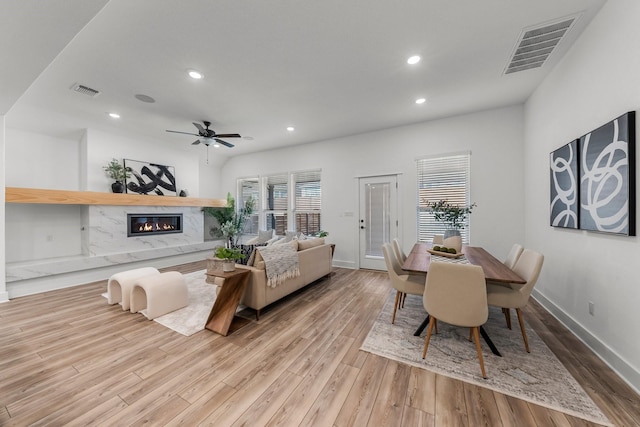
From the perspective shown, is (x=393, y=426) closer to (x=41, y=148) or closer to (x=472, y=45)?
(x=472, y=45)

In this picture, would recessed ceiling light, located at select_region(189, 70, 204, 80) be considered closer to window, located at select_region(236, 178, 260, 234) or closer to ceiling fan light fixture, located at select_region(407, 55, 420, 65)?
ceiling fan light fixture, located at select_region(407, 55, 420, 65)

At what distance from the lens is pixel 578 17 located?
2.13 m

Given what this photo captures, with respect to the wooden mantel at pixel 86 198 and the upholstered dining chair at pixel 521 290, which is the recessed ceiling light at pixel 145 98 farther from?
the upholstered dining chair at pixel 521 290

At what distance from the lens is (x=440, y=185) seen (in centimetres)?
452

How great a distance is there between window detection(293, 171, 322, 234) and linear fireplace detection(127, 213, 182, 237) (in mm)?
3082

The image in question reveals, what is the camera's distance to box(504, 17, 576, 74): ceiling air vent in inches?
88.7

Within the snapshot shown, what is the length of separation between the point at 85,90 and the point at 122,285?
9.05 ft

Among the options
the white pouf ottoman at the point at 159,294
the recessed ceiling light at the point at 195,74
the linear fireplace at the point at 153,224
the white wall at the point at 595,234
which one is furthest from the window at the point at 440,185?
the linear fireplace at the point at 153,224

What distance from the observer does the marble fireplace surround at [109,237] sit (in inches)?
150

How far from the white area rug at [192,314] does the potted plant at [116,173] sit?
7.46 feet

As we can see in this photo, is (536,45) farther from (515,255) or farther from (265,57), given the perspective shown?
(265,57)

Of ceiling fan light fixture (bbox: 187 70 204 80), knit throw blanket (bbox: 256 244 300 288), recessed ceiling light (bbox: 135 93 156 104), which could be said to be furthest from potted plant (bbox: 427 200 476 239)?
recessed ceiling light (bbox: 135 93 156 104)

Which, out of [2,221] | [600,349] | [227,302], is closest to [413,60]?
[600,349]

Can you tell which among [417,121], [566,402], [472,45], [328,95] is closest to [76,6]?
[328,95]
